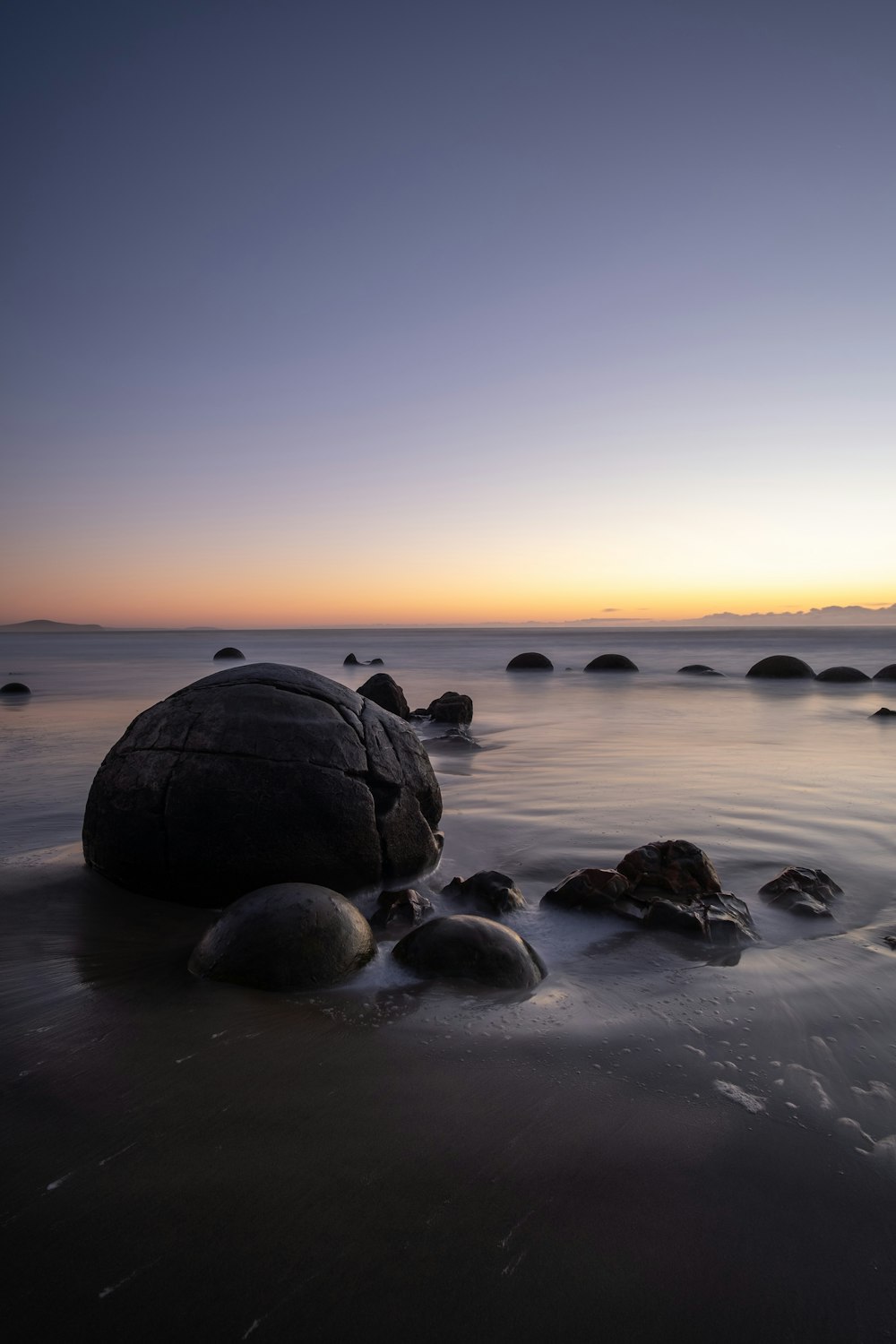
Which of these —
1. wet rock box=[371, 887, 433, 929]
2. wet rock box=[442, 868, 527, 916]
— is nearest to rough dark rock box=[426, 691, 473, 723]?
wet rock box=[442, 868, 527, 916]

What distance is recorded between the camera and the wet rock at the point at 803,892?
3.61 meters

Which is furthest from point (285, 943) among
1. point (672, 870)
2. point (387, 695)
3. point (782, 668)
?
point (782, 668)

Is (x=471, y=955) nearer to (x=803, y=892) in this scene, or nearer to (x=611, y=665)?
(x=803, y=892)

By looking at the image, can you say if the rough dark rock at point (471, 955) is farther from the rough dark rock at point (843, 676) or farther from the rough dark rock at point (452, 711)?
the rough dark rock at point (843, 676)

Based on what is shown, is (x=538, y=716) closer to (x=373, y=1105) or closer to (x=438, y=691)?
(x=438, y=691)

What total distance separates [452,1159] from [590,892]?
1.96 meters

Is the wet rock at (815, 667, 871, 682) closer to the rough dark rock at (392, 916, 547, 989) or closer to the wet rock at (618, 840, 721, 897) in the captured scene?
the wet rock at (618, 840, 721, 897)

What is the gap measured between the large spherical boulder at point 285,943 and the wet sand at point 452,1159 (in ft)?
0.31

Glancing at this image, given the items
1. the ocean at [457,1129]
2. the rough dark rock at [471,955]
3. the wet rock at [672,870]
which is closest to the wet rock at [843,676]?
the ocean at [457,1129]

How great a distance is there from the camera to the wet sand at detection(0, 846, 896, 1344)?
1473mm

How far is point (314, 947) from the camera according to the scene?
2.86m

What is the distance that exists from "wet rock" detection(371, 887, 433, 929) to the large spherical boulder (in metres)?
0.44

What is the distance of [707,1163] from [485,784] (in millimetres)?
5002

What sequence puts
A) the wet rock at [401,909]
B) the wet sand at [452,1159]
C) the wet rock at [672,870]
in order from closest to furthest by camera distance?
the wet sand at [452,1159] → the wet rock at [401,909] → the wet rock at [672,870]
